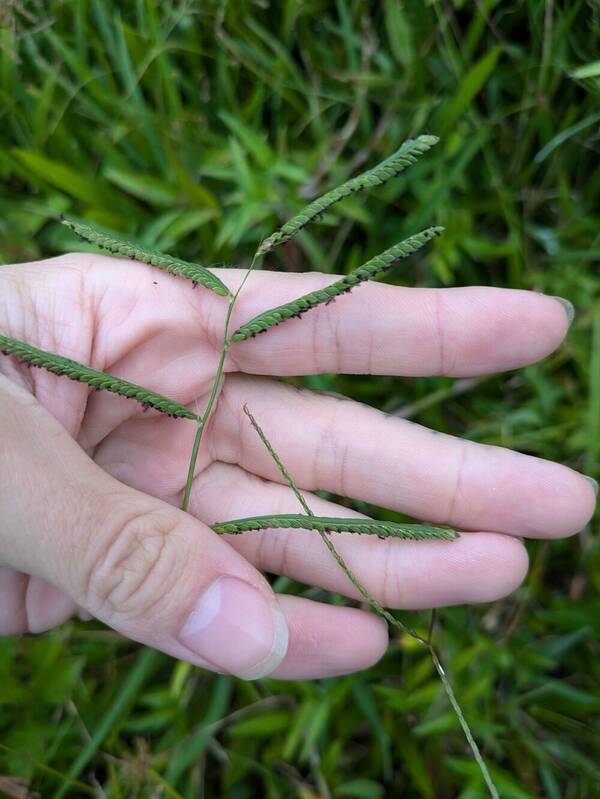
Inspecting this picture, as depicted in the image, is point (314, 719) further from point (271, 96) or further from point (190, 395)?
point (271, 96)

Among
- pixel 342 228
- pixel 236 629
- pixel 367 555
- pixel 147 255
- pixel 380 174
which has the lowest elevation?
pixel 367 555

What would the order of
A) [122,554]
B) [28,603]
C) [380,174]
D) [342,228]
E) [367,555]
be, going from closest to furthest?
1. [122,554]
2. [380,174]
3. [367,555]
4. [28,603]
5. [342,228]

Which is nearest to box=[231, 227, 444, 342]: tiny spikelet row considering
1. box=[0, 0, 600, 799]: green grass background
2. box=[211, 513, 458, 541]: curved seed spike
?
box=[211, 513, 458, 541]: curved seed spike

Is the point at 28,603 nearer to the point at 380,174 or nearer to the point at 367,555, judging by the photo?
the point at 367,555

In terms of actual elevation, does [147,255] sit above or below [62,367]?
above

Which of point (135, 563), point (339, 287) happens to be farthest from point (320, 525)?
point (339, 287)

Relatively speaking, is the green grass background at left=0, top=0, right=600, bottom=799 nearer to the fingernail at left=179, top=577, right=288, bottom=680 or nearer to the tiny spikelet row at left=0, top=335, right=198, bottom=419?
the fingernail at left=179, top=577, right=288, bottom=680
